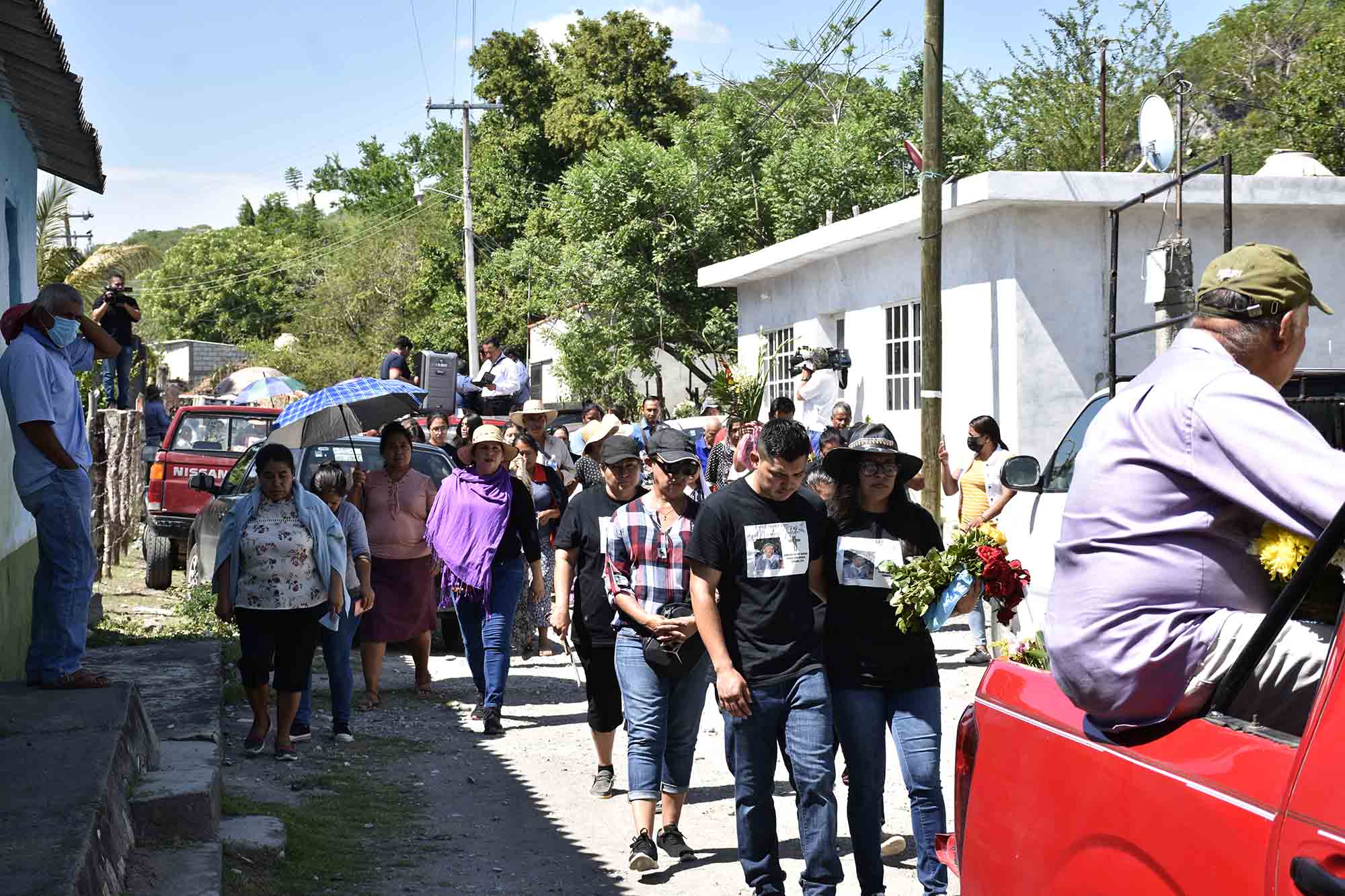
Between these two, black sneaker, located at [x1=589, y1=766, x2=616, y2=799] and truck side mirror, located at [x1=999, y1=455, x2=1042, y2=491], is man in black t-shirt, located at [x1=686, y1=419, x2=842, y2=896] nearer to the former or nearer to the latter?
black sneaker, located at [x1=589, y1=766, x2=616, y2=799]

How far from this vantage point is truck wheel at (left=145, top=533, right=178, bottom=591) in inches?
640

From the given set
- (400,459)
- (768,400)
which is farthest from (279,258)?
(400,459)

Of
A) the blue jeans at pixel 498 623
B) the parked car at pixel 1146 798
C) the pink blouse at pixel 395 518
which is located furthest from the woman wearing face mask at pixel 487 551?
the parked car at pixel 1146 798

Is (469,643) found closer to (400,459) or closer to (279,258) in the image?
(400,459)

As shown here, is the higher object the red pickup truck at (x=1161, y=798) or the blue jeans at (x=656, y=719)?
the red pickup truck at (x=1161, y=798)

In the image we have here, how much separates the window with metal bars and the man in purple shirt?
47.2ft

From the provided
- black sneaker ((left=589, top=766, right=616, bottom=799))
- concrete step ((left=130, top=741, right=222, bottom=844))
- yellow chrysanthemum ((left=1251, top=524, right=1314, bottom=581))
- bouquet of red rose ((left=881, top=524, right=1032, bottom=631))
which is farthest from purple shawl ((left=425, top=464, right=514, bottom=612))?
yellow chrysanthemum ((left=1251, top=524, right=1314, bottom=581))

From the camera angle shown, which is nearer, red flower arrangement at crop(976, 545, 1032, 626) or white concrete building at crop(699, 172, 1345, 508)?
red flower arrangement at crop(976, 545, 1032, 626)

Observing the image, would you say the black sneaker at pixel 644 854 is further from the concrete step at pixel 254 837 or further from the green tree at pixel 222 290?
the green tree at pixel 222 290

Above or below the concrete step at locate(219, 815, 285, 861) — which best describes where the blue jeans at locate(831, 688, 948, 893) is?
above

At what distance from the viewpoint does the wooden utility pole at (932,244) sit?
14.0 metres

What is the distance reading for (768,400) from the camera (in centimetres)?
2239

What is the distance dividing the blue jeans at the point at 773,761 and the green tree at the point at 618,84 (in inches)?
1454

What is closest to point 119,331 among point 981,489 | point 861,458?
point 981,489
